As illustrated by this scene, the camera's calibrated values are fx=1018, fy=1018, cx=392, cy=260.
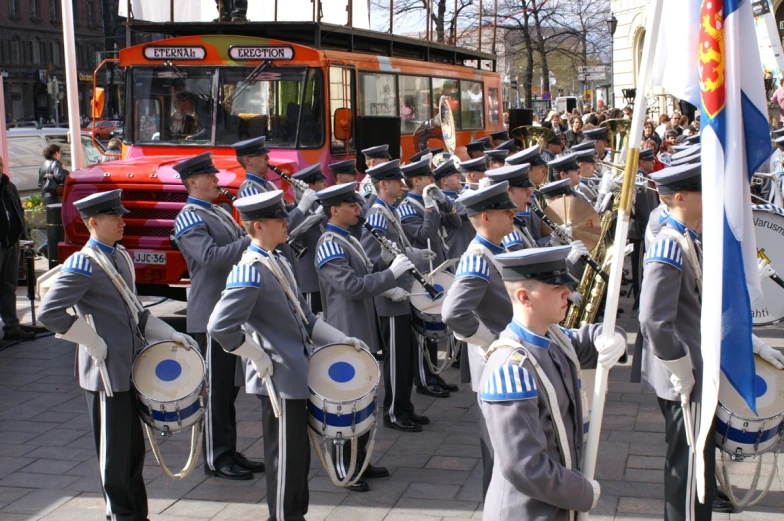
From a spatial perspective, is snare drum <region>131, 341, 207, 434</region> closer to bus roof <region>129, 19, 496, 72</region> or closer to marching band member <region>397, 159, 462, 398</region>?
marching band member <region>397, 159, 462, 398</region>

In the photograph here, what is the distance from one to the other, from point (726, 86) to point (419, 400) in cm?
497

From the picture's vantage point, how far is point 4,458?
687 centimetres

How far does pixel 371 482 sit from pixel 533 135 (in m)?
10.0

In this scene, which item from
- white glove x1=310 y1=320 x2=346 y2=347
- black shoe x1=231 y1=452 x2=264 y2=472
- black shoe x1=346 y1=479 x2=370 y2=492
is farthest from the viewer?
black shoe x1=231 y1=452 x2=264 y2=472

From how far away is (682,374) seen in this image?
462 centimetres

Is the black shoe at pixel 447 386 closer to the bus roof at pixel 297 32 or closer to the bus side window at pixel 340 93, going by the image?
the bus side window at pixel 340 93

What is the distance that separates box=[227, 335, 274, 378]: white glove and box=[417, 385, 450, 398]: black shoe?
10.9ft

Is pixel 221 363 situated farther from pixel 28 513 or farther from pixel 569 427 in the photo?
pixel 569 427

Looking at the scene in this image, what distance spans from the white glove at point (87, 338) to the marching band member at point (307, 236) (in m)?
2.97

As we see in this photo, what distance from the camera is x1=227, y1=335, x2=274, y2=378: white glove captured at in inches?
195

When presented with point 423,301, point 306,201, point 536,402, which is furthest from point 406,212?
point 536,402

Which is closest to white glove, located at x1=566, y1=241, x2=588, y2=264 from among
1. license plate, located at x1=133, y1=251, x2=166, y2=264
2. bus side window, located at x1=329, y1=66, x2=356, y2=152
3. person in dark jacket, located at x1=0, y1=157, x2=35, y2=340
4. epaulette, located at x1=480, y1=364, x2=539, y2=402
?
epaulette, located at x1=480, y1=364, x2=539, y2=402

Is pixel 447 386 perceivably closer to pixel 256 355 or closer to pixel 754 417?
pixel 256 355

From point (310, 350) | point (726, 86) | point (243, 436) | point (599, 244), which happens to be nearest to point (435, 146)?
point (599, 244)
